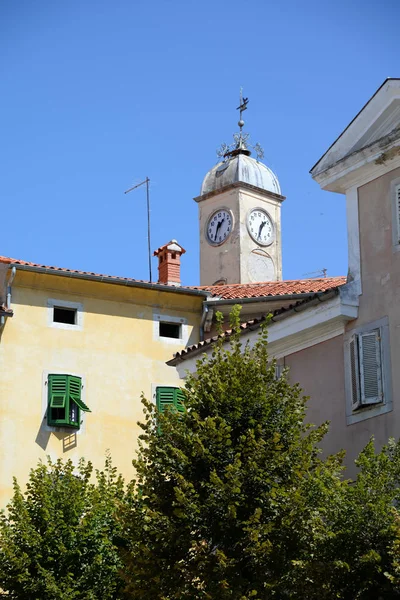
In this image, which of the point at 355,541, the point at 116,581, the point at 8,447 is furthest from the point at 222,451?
the point at 8,447

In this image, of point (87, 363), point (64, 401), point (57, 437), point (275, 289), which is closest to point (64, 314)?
point (87, 363)

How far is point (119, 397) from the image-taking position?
3731 centimetres

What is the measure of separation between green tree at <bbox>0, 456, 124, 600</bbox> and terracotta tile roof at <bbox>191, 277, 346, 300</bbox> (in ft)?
44.8

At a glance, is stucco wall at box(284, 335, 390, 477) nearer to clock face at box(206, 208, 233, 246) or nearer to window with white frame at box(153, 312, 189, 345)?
window with white frame at box(153, 312, 189, 345)

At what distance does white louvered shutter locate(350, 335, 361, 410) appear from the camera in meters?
22.2

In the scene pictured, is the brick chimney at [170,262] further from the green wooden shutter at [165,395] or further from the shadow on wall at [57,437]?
the shadow on wall at [57,437]

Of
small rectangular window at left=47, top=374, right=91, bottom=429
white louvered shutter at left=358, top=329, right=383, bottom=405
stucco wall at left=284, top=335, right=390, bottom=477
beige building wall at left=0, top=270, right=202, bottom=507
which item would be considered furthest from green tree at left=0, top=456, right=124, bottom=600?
small rectangular window at left=47, top=374, right=91, bottom=429

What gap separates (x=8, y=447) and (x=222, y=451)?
1694cm

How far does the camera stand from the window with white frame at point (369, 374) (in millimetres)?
21875

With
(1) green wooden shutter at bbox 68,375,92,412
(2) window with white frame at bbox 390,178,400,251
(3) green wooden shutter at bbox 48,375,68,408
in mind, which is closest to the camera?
(2) window with white frame at bbox 390,178,400,251

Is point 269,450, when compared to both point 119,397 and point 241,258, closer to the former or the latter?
point 119,397

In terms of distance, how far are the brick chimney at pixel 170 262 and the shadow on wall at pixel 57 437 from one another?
32.6 ft

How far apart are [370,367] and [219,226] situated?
50391 mm

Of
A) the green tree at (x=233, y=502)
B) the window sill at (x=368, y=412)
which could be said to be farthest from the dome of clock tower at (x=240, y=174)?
the green tree at (x=233, y=502)
